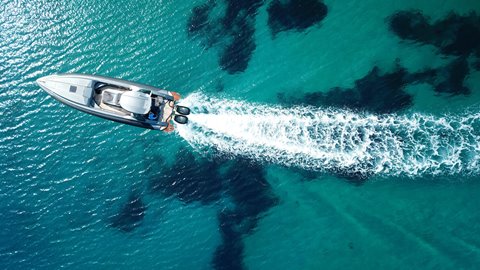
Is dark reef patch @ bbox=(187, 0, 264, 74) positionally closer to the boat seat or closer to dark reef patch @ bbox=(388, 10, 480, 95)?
the boat seat

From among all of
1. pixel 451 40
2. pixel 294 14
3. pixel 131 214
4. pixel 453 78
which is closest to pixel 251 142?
pixel 294 14

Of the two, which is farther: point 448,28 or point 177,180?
point 177,180

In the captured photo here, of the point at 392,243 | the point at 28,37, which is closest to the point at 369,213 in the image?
the point at 392,243

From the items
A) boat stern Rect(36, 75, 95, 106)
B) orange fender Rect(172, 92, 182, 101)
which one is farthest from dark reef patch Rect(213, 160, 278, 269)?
boat stern Rect(36, 75, 95, 106)

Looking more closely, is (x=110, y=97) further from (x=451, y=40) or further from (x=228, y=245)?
(x=451, y=40)

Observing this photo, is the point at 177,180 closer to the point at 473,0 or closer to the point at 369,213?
the point at 369,213
